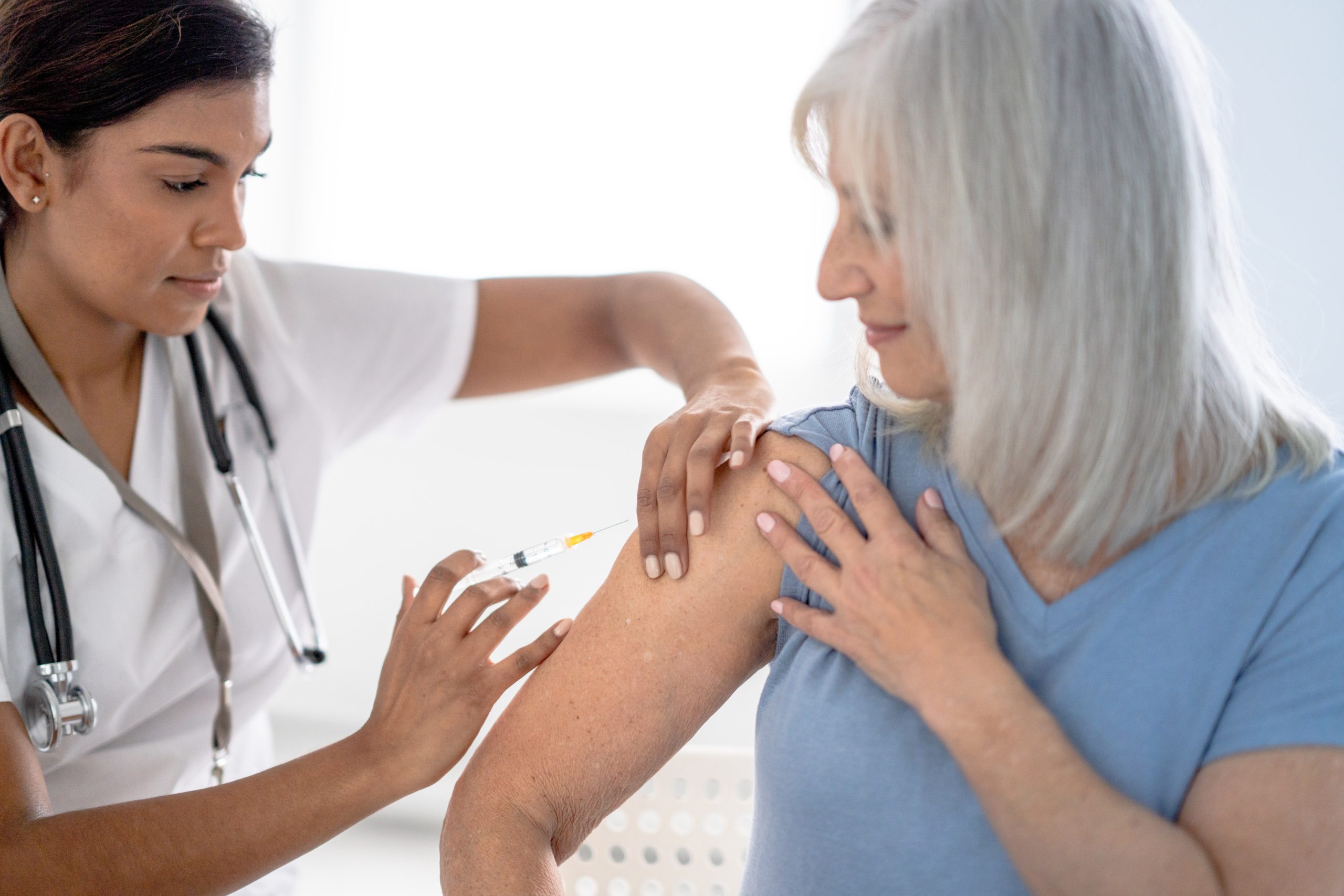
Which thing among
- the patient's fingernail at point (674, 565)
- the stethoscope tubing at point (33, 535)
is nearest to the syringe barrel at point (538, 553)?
the patient's fingernail at point (674, 565)

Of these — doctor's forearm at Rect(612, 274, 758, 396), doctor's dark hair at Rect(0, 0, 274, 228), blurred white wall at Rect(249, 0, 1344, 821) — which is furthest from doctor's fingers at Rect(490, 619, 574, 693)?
blurred white wall at Rect(249, 0, 1344, 821)

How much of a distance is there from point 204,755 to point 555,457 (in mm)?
1369

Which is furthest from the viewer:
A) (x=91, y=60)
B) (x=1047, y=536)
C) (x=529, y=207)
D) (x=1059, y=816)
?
(x=529, y=207)

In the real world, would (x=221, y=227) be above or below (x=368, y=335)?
above

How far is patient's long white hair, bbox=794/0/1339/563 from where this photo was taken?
0.90m

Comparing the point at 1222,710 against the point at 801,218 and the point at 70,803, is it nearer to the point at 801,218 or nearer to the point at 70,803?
the point at 70,803

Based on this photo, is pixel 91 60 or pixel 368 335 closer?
pixel 91 60

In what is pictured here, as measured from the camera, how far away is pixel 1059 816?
2.78ft

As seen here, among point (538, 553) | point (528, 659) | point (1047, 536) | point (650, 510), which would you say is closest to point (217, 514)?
point (538, 553)

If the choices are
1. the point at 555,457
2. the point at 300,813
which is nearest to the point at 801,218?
the point at 555,457

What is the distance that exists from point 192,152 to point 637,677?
2.61 ft

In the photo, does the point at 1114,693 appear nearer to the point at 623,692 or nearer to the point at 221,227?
the point at 623,692

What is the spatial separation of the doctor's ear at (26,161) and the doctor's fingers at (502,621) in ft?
2.41

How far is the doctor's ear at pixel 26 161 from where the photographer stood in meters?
1.27
